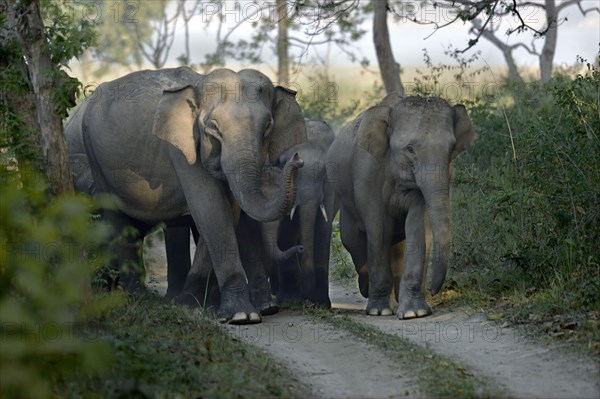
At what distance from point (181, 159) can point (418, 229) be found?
2.53m

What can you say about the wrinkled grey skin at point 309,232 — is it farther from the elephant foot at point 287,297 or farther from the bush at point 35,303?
the bush at point 35,303

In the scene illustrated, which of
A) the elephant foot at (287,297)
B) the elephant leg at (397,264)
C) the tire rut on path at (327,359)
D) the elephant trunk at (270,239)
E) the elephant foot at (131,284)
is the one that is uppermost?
the elephant trunk at (270,239)

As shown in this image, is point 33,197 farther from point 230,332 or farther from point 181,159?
point 181,159

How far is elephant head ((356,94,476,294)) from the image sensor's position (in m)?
11.4

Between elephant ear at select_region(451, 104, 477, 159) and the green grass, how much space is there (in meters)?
3.60

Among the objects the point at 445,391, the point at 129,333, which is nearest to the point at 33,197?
the point at 129,333

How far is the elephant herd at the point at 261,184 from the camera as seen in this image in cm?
1163

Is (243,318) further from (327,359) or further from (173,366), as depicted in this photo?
(173,366)

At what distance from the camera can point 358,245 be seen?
13.5 m

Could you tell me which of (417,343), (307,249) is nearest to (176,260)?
(307,249)

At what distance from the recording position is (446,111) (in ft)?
39.5

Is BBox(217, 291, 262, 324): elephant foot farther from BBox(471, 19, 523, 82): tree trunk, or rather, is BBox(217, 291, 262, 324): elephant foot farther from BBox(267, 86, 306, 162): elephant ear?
BBox(471, 19, 523, 82): tree trunk

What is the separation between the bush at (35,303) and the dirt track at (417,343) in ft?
6.63

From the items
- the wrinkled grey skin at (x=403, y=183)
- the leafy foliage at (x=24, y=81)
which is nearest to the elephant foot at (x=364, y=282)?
the wrinkled grey skin at (x=403, y=183)
